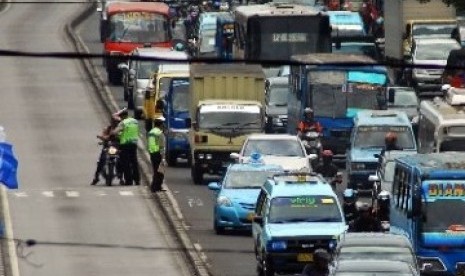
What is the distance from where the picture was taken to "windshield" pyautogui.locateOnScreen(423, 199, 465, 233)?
30.1 metres

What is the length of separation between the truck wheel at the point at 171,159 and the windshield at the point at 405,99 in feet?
21.5

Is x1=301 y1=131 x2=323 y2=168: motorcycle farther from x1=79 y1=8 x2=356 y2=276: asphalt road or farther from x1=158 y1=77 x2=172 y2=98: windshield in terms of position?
x1=158 y1=77 x2=172 y2=98: windshield

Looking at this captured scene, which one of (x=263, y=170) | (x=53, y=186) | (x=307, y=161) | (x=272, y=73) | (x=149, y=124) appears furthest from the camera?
(x=272, y=73)

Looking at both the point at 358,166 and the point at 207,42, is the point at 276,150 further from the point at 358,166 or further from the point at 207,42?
the point at 207,42

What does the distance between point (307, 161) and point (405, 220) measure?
11135mm

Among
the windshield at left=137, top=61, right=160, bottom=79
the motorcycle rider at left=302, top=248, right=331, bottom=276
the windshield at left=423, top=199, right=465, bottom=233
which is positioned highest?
Result: the motorcycle rider at left=302, top=248, right=331, bottom=276

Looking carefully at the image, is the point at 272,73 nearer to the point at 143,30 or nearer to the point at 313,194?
the point at 143,30

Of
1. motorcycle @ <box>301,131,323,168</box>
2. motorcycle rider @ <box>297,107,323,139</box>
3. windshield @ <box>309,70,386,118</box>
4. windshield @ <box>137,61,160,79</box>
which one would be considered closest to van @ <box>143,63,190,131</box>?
windshield @ <box>137,61,160,79</box>

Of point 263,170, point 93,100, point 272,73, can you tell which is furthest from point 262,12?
point 263,170

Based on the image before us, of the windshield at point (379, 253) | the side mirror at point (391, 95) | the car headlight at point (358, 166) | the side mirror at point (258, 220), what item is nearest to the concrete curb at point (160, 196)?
the side mirror at point (258, 220)

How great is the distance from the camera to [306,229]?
31531 mm

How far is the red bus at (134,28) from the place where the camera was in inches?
A: 2731

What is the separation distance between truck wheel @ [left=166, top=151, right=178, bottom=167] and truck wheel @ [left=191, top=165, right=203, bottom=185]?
11.3 ft

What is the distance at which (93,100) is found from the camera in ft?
214
